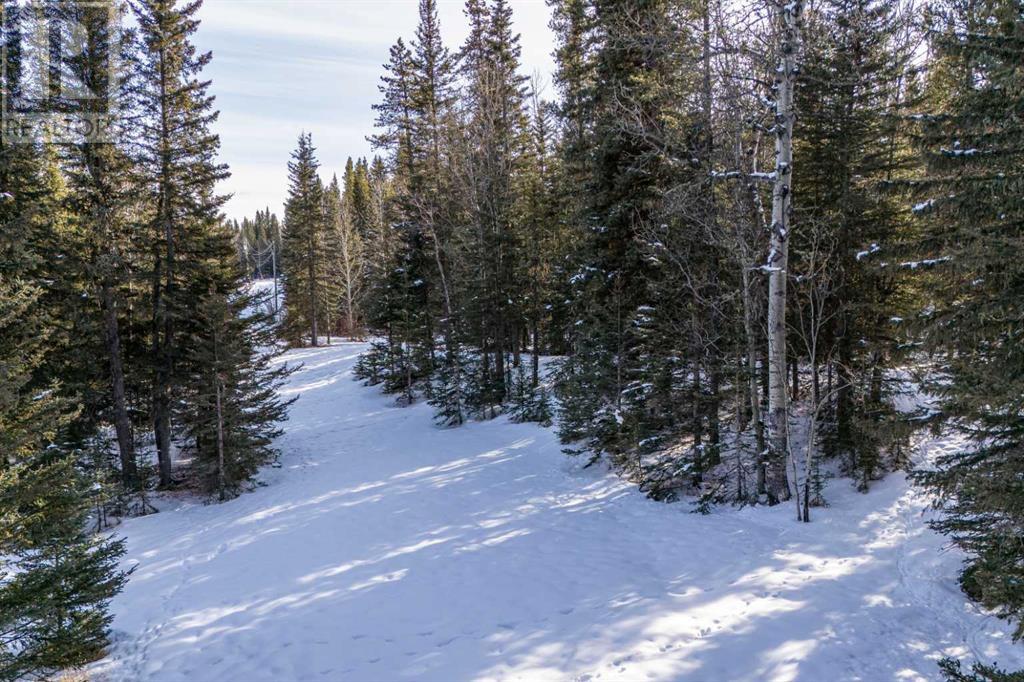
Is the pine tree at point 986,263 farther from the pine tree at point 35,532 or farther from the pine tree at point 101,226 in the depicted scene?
the pine tree at point 101,226

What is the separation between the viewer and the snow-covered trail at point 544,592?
5469 millimetres

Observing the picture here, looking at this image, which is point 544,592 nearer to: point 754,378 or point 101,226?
point 754,378

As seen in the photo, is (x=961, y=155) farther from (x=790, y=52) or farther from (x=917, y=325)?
(x=790, y=52)

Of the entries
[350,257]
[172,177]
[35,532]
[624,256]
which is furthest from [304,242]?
[35,532]

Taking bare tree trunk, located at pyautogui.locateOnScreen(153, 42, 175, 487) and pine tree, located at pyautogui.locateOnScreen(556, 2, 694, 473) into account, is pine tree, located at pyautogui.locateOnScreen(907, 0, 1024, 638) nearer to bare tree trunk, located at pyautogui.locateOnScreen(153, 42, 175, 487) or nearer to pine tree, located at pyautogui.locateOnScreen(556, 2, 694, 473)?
pine tree, located at pyautogui.locateOnScreen(556, 2, 694, 473)

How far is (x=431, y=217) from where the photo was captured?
24.0 metres

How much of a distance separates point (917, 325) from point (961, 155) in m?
2.06

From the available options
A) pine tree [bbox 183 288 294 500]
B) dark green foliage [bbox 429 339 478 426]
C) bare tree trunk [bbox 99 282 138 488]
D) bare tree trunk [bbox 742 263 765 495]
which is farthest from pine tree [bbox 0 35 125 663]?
dark green foliage [bbox 429 339 478 426]

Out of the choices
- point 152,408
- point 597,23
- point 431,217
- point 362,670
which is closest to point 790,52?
point 597,23
